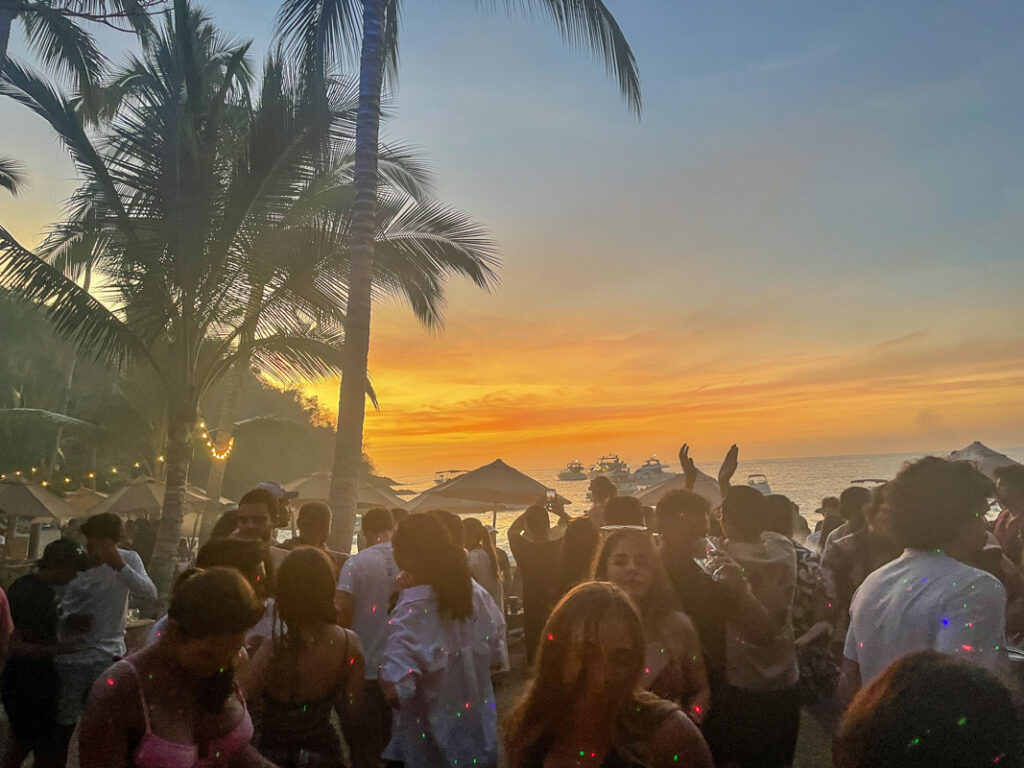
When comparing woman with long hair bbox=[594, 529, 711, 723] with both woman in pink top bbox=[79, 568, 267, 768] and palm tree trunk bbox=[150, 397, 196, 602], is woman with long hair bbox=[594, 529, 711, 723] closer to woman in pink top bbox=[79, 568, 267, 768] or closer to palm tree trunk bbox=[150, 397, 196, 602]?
woman in pink top bbox=[79, 568, 267, 768]

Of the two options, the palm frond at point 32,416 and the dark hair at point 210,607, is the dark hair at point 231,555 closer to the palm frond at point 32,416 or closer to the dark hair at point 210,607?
the dark hair at point 210,607

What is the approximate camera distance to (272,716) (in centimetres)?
269

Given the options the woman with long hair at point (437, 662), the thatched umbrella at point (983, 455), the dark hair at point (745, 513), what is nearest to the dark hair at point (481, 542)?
the woman with long hair at point (437, 662)

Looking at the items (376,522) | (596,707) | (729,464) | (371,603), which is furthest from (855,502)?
(596,707)

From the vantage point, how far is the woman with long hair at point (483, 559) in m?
5.43

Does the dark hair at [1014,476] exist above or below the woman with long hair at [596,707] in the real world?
above

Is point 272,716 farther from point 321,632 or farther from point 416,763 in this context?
point 416,763

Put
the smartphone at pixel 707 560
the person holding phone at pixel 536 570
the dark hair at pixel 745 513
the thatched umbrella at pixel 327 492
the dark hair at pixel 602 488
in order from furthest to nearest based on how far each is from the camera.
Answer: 1. the thatched umbrella at pixel 327 492
2. the dark hair at pixel 602 488
3. the person holding phone at pixel 536 570
4. the dark hair at pixel 745 513
5. the smartphone at pixel 707 560

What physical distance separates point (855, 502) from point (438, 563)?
156 inches

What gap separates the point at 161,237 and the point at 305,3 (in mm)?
4101

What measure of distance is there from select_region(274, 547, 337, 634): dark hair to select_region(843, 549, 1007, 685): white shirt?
2.08 m

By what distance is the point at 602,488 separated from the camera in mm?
6715

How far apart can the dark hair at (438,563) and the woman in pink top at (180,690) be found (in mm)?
1021

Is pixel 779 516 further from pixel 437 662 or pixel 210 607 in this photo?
pixel 210 607
